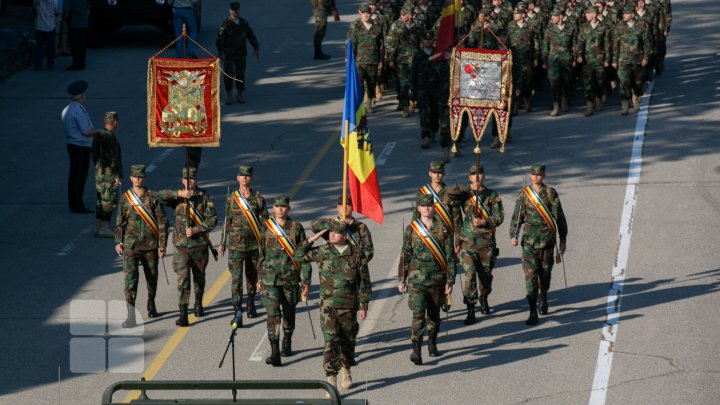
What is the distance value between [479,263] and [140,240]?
151 inches

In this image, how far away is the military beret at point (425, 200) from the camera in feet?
46.1

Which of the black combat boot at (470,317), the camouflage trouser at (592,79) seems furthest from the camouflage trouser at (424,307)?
the camouflage trouser at (592,79)

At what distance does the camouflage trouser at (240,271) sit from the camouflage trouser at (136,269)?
0.88 m

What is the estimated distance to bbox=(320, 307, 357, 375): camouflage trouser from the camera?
42.8 feet

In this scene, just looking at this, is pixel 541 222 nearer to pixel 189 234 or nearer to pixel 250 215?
pixel 250 215

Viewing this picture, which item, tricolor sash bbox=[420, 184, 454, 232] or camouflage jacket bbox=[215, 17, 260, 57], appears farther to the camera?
camouflage jacket bbox=[215, 17, 260, 57]

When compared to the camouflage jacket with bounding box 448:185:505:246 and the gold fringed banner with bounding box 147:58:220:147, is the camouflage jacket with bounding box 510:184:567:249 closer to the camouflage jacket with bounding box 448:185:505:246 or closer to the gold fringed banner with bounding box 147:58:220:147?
the camouflage jacket with bounding box 448:185:505:246

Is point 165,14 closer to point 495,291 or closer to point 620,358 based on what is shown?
point 495,291

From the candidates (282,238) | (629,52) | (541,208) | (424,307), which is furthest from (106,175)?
(629,52)

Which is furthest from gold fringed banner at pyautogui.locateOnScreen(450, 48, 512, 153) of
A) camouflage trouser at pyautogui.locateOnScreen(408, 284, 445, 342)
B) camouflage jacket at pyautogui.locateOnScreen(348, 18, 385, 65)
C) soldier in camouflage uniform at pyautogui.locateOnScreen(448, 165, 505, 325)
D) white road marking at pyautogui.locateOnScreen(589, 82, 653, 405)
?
camouflage jacket at pyautogui.locateOnScreen(348, 18, 385, 65)

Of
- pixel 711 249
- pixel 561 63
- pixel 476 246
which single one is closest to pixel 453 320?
pixel 476 246

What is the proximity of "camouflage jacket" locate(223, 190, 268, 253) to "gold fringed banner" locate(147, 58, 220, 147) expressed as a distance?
3.04 ft

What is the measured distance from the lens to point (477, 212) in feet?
49.9

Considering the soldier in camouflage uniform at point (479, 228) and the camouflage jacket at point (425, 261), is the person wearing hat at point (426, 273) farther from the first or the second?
the soldier in camouflage uniform at point (479, 228)
